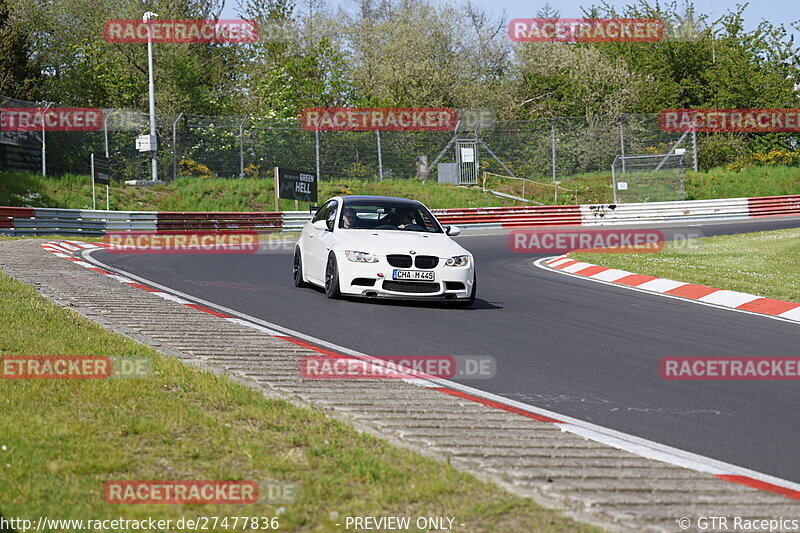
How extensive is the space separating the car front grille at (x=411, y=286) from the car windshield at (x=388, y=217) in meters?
1.33

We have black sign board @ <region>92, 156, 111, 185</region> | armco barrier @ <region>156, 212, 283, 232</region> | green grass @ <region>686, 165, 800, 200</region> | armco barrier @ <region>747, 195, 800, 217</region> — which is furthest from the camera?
green grass @ <region>686, 165, 800, 200</region>

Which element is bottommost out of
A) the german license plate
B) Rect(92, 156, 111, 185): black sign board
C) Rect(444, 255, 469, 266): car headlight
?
the german license plate

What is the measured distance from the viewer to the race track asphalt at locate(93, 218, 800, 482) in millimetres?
6617

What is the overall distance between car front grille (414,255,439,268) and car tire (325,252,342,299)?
1.08 metres

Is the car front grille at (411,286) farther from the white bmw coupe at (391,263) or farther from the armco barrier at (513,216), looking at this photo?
the armco barrier at (513,216)

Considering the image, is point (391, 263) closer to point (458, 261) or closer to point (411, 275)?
point (411, 275)

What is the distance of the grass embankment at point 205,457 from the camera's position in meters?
4.31

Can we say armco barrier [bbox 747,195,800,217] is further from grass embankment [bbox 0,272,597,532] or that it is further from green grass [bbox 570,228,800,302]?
grass embankment [bbox 0,272,597,532]

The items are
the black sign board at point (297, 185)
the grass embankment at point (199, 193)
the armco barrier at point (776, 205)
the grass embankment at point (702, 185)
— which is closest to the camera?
the grass embankment at point (199, 193)

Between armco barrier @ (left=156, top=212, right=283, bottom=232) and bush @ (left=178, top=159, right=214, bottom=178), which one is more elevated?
bush @ (left=178, top=159, right=214, bottom=178)

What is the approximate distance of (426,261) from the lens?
12938 mm

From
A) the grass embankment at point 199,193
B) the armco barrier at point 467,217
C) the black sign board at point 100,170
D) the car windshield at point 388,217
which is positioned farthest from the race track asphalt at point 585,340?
the grass embankment at point 199,193

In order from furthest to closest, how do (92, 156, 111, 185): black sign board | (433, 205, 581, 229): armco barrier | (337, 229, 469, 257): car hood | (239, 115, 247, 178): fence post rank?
(433, 205, 581, 229): armco barrier → (239, 115, 247, 178): fence post → (92, 156, 111, 185): black sign board → (337, 229, 469, 257): car hood

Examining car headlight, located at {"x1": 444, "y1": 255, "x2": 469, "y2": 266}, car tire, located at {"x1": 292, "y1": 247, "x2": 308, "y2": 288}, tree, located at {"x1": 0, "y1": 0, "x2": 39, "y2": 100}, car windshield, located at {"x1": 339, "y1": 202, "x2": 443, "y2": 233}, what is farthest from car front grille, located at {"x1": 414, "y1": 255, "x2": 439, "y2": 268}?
tree, located at {"x1": 0, "y1": 0, "x2": 39, "y2": 100}
